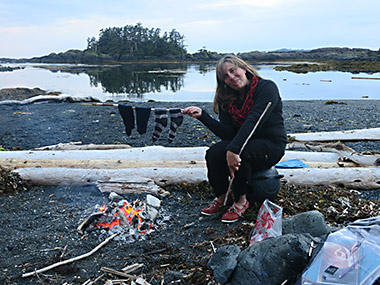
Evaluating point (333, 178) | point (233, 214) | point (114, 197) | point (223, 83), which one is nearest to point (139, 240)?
point (114, 197)

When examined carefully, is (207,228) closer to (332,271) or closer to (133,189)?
(133,189)

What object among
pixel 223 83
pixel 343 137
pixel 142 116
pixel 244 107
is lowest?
pixel 343 137

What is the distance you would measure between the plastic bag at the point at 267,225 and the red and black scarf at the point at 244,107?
103cm

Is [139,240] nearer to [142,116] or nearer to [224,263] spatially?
[224,263]

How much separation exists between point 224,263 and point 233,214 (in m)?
1.10

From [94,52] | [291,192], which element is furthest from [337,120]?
[94,52]

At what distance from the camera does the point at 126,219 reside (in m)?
4.07

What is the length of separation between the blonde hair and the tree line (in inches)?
3354

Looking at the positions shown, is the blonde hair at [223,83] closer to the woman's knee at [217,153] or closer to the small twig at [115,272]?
the woman's knee at [217,153]

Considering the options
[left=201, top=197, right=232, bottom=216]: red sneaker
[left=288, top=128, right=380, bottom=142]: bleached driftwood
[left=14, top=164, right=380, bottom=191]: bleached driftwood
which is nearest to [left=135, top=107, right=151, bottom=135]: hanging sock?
[left=14, top=164, right=380, bottom=191]: bleached driftwood

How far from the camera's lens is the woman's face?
3.72 metres

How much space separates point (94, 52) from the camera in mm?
95000

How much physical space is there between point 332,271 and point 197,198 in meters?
2.65

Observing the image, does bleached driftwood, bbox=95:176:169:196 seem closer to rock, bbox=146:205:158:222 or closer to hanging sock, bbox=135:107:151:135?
rock, bbox=146:205:158:222
